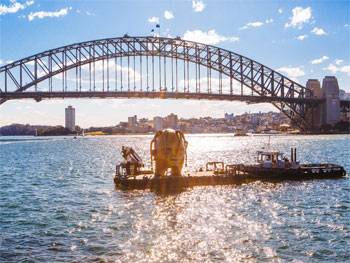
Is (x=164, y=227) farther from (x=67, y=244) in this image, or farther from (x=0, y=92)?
(x=0, y=92)

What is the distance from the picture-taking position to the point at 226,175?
45.3 meters

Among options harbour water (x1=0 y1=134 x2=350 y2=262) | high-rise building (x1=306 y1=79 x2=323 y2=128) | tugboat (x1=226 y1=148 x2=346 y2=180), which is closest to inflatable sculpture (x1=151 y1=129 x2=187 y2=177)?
harbour water (x1=0 y1=134 x2=350 y2=262)

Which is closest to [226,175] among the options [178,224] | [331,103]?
[178,224]

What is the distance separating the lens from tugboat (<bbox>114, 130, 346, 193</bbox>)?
4172 centimetres

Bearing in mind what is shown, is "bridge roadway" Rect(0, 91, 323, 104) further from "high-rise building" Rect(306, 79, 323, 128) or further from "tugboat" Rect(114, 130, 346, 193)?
"tugboat" Rect(114, 130, 346, 193)

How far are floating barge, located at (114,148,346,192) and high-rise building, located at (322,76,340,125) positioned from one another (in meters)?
113

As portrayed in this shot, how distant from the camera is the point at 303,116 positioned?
512 feet

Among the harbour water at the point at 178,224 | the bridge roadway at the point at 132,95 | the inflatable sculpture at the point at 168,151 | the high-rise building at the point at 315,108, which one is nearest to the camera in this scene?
the harbour water at the point at 178,224

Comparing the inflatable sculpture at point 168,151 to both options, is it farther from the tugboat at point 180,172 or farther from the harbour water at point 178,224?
the harbour water at point 178,224

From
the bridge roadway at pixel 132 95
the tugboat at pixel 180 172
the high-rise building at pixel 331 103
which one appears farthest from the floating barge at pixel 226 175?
the high-rise building at pixel 331 103

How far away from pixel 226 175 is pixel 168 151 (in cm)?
609

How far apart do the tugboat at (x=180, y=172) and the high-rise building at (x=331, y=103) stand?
379 ft

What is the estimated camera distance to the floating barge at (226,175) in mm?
41562

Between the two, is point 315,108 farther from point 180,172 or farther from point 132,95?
point 180,172
